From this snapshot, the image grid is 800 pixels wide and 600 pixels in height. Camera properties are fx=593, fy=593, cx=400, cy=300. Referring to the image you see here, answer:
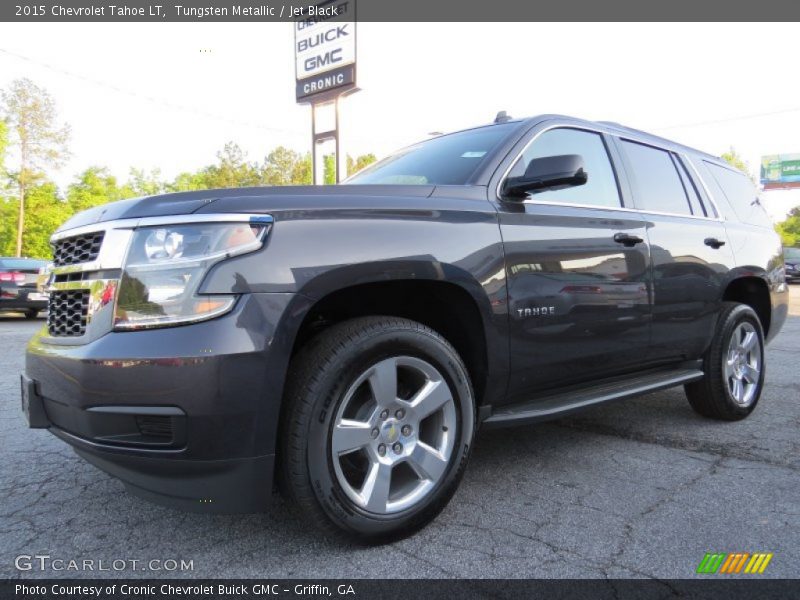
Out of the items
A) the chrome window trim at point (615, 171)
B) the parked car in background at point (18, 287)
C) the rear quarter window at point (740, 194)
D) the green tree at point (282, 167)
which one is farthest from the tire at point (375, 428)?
the green tree at point (282, 167)

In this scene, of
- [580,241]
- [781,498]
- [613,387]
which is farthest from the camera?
[613,387]

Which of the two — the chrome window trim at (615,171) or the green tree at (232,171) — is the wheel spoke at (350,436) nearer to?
the chrome window trim at (615,171)

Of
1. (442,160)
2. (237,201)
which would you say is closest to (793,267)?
(442,160)

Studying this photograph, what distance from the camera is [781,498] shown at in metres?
2.67

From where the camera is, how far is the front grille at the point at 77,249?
2.15 m

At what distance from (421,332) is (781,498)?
1.84 m

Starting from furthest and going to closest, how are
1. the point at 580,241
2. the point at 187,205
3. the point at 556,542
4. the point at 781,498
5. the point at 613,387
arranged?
1. the point at 613,387
2. the point at 580,241
3. the point at 781,498
4. the point at 556,542
5. the point at 187,205

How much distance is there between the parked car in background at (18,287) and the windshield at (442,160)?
1122 cm

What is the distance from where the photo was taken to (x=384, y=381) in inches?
87.0

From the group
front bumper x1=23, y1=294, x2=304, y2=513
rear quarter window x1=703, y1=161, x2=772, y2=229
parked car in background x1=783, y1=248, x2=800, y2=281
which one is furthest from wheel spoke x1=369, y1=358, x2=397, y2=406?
parked car in background x1=783, y1=248, x2=800, y2=281

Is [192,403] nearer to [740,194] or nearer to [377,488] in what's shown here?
[377,488]

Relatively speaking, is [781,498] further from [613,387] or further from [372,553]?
[372,553]

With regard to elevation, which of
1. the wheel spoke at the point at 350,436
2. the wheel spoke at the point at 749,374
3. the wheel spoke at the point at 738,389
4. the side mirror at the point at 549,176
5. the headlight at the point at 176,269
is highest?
the side mirror at the point at 549,176
